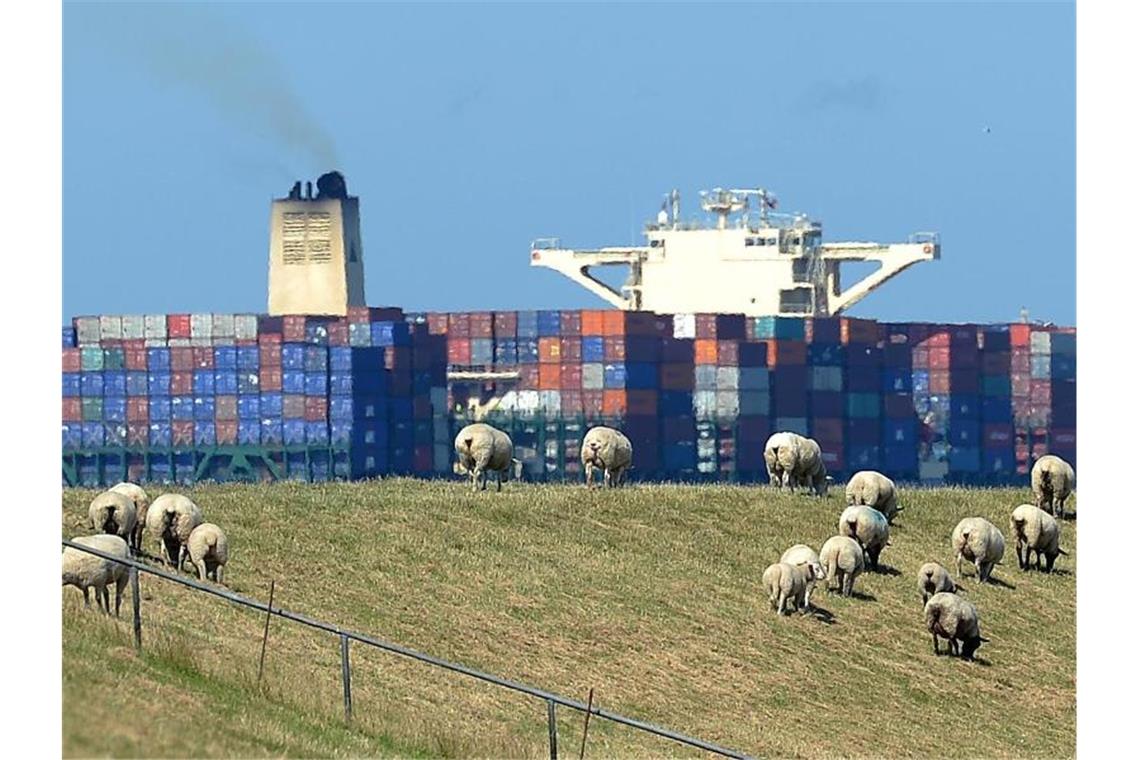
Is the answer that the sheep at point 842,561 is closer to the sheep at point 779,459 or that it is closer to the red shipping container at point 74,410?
the sheep at point 779,459

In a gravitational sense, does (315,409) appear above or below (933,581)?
above

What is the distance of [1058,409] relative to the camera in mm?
172500

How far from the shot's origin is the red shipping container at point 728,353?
160 metres

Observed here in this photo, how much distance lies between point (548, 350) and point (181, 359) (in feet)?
76.8

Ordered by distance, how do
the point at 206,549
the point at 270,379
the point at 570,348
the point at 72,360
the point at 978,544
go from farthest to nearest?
the point at 72,360
the point at 270,379
the point at 570,348
the point at 978,544
the point at 206,549

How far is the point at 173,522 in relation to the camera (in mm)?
38281

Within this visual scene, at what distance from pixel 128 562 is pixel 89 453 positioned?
14089cm

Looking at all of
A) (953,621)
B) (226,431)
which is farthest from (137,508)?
(226,431)

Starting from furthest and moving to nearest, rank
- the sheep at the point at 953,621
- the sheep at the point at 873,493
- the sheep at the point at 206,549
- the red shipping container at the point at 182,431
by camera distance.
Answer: the red shipping container at the point at 182,431, the sheep at the point at 873,493, the sheep at the point at 953,621, the sheep at the point at 206,549

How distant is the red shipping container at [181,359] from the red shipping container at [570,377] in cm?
2361

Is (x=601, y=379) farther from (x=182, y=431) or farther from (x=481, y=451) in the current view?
(x=481, y=451)

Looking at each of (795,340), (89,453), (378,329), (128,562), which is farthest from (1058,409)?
(128,562)

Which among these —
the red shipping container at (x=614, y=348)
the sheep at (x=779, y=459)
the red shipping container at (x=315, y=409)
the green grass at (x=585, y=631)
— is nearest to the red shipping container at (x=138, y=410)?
the red shipping container at (x=315, y=409)

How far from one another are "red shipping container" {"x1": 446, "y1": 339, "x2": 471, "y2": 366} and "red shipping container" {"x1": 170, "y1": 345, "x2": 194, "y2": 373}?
16960 mm
